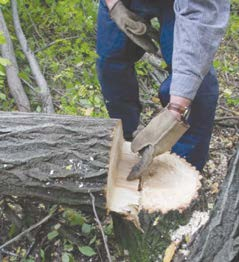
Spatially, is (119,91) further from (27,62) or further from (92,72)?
(27,62)

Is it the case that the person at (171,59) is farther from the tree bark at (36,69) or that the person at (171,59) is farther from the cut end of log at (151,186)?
the tree bark at (36,69)

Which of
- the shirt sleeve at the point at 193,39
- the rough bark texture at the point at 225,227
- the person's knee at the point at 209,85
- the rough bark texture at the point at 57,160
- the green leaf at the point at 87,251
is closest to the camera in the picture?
the rough bark texture at the point at 225,227

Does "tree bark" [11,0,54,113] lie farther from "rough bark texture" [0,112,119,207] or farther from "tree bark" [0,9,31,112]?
"rough bark texture" [0,112,119,207]

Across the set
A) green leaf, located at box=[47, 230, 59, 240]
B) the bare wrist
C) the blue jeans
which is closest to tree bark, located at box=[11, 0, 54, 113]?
the blue jeans

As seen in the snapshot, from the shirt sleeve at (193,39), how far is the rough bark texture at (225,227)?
809mm

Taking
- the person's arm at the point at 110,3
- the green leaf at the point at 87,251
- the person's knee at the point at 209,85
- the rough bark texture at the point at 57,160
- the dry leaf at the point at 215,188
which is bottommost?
the dry leaf at the point at 215,188

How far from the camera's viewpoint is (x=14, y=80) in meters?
3.32

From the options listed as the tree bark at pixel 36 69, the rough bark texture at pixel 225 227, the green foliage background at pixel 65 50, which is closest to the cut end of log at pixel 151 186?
the rough bark texture at pixel 225 227

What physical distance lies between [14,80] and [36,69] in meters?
0.21

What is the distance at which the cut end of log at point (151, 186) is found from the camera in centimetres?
202

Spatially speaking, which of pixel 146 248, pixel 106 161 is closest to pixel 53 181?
pixel 106 161

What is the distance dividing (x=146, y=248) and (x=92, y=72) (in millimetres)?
1893

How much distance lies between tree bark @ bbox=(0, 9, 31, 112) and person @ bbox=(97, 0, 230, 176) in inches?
24.8

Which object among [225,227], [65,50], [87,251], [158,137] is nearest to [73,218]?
[87,251]
